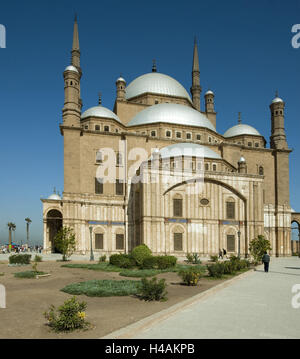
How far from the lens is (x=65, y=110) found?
133 feet

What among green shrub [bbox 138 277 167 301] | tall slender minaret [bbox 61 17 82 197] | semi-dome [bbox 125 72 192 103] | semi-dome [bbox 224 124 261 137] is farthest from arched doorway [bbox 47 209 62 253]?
green shrub [bbox 138 277 167 301]

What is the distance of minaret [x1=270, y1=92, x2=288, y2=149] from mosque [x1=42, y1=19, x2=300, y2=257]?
139 millimetres

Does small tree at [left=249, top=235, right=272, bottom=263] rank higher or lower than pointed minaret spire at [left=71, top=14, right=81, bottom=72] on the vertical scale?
lower

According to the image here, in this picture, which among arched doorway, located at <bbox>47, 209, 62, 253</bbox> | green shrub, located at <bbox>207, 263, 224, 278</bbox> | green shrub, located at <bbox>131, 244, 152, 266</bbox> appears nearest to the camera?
green shrub, located at <bbox>207, 263, 224, 278</bbox>

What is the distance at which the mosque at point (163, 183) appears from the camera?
35.7 meters

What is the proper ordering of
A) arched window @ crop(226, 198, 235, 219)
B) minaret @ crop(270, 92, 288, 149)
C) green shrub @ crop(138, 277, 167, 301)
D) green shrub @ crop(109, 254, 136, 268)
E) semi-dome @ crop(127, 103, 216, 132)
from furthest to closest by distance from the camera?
minaret @ crop(270, 92, 288, 149) < semi-dome @ crop(127, 103, 216, 132) < arched window @ crop(226, 198, 235, 219) < green shrub @ crop(109, 254, 136, 268) < green shrub @ crop(138, 277, 167, 301)

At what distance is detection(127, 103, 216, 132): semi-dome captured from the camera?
150 ft

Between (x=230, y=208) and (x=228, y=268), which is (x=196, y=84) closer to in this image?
(x=230, y=208)

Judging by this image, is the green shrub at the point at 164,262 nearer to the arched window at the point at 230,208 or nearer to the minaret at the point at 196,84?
the arched window at the point at 230,208

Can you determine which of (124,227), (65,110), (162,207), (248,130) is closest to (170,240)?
(162,207)

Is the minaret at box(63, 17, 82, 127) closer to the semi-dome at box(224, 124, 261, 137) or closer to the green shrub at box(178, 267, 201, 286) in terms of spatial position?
the semi-dome at box(224, 124, 261, 137)

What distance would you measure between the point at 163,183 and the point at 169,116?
45.3 feet

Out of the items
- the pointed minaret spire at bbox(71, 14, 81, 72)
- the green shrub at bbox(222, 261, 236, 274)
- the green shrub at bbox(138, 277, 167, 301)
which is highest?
the pointed minaret spire at bbox(71, 14, 81, 72)

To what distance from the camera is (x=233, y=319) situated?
7723 millimetres
